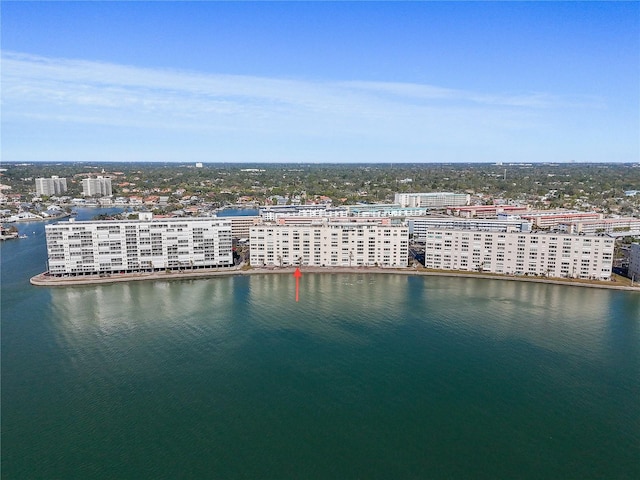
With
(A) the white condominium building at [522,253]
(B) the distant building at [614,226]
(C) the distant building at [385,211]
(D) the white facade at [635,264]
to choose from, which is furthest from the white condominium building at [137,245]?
(B) the distant building at [614,226]

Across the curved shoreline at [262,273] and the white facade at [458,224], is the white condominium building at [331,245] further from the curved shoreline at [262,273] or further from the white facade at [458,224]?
the white facade at [458,224]

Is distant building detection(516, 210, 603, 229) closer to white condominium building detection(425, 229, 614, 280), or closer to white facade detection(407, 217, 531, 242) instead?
white facade detection(407, 217, 531, 242)

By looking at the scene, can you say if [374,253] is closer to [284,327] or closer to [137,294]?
[284,327]

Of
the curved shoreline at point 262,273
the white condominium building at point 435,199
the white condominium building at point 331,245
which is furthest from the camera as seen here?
the white condominium building at point 435,199

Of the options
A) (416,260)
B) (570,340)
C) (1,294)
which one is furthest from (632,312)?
(1,294)

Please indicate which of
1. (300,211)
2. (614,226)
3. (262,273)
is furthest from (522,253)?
(300,211)

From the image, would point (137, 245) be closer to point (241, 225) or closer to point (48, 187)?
point (241, 225)

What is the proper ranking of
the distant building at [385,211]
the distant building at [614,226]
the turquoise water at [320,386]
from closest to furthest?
the turquoise water at [320,386], the distant building at [614,226], the distant building at [385,211]
